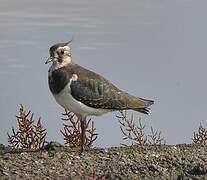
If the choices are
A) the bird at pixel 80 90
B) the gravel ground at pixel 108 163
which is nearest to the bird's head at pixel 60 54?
the bird at pixel 80 90

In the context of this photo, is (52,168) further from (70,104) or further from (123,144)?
(123,144)

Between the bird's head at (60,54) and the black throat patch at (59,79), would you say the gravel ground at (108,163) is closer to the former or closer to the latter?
the black throat patch at (59,79)

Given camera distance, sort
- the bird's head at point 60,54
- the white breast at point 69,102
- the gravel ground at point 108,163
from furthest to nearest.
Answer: the bird's head at point 60,54
the white breast at point 69,102
the gravel ground at point 108,163

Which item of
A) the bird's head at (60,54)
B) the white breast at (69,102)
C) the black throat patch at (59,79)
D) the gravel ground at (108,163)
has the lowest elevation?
the gravel ground at (108,163)

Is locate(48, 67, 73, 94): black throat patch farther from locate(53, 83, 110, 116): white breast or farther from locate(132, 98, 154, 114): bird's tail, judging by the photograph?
locate(132, 98, 154, 114): bird's tail

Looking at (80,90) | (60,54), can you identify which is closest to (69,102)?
(80,90)

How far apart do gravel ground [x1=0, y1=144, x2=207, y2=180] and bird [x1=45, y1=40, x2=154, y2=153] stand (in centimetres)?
25

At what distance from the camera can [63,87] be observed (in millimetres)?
7125

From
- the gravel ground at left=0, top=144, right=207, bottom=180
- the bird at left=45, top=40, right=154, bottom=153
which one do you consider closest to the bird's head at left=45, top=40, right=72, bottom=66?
the bird at left=45, top=40, right=154, bottom=153

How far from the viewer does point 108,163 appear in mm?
7109

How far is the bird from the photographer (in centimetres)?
714

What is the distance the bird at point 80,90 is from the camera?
281 inches

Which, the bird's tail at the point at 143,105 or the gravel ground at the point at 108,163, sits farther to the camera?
the bird's tail at the point at 143,105

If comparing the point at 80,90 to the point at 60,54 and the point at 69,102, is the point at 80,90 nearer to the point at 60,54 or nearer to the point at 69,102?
the point at 69,102
